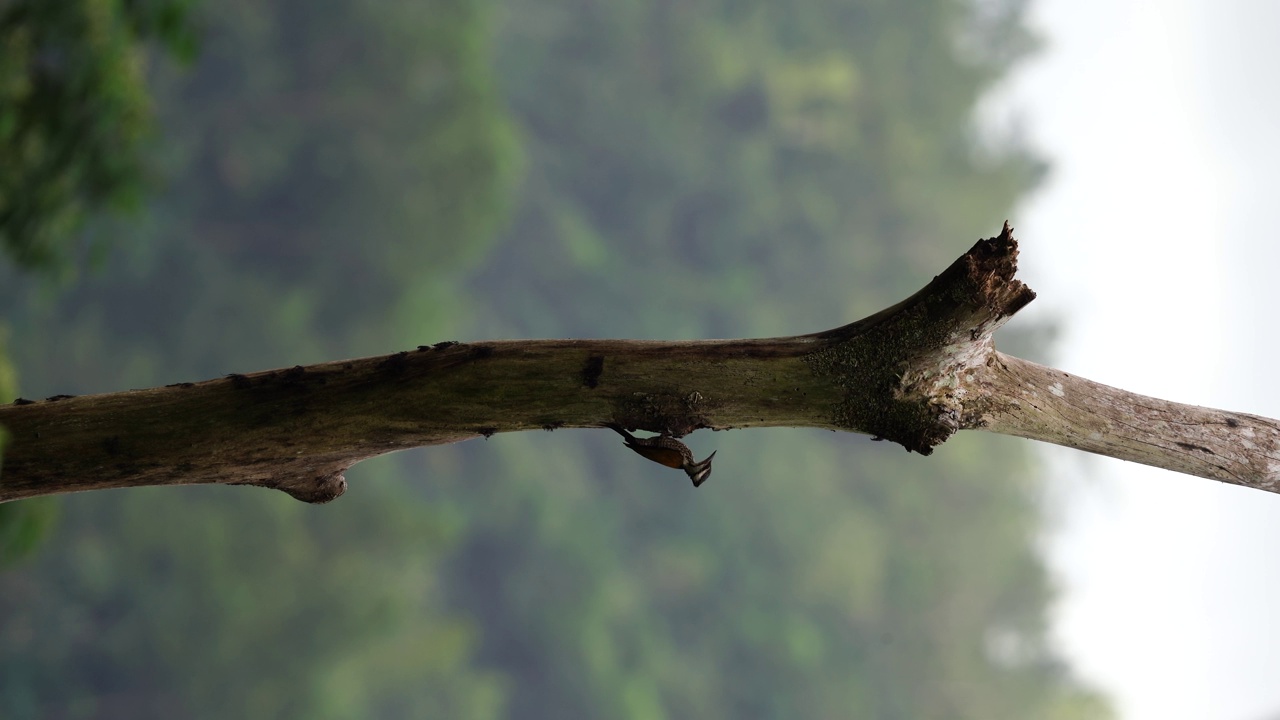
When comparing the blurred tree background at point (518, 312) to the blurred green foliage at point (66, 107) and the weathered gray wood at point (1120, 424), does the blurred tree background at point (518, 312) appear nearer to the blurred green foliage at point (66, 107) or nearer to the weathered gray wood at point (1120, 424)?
the blurred green foliage at point (66, 107)

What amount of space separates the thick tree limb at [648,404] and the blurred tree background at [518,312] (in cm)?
413

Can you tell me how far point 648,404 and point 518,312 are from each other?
95.4 feet

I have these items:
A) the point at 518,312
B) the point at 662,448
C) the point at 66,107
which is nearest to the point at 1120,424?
the point at 662,448

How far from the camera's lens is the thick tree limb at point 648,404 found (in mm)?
1886

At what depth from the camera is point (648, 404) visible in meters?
1.90

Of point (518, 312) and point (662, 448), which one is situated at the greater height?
point (518, 312)

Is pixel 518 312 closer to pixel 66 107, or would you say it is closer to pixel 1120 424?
pixel 66 107

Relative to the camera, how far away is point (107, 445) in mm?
2068

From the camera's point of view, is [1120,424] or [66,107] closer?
[1120,424]

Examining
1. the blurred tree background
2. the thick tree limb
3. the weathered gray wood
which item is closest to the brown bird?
the thick tree limb

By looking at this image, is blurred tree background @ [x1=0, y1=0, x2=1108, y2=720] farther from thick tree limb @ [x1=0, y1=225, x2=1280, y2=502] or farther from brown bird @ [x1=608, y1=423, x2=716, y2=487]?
brown bird @ [x1=608, y1=423, x2=716, y2=487]

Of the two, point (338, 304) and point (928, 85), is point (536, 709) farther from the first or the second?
point (928, 85)

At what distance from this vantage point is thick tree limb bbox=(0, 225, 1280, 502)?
1886 mm

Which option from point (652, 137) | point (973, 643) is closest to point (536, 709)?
point (973, 643)
